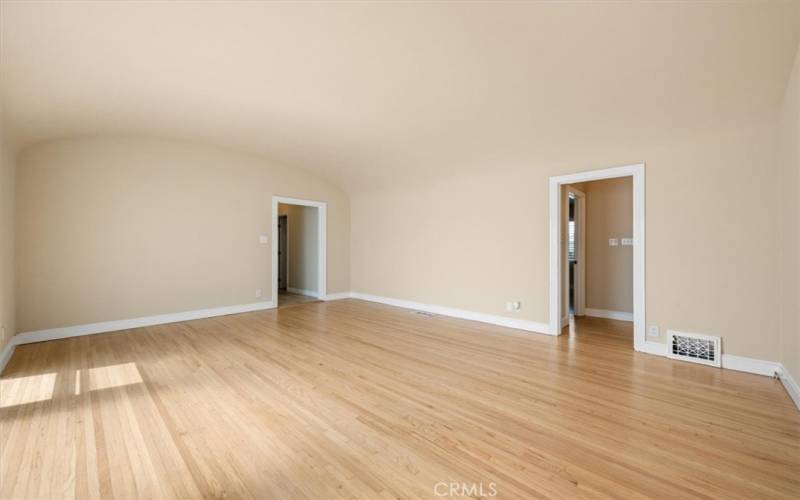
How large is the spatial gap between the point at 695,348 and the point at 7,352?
7333mm

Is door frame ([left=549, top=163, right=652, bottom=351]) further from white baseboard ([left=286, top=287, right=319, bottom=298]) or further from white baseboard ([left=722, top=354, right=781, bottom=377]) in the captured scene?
white baseboard ([left=286, top=287, right=319, bottom=298])

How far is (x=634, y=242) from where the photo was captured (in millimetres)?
4020

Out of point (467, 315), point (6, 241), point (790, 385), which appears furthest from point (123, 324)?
point (790, 385)

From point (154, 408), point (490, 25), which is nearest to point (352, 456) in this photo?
point (154, 408)

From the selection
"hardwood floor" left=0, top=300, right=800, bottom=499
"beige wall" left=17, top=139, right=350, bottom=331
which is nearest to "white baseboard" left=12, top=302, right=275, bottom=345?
"beige wall" left=17, top=139, right=350, bottom=331

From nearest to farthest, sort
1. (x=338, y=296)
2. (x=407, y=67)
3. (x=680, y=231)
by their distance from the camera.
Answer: (x=407, y=67), (x=680, y=231), (x=338, y=296)

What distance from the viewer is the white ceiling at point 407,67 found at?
7.78 feet

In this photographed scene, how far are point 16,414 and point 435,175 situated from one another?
541cm

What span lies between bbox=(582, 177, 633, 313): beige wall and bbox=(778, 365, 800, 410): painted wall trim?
2.67 meters

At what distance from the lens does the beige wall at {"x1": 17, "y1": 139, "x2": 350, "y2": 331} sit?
14.8 feet

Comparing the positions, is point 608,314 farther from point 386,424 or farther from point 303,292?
point 303,292

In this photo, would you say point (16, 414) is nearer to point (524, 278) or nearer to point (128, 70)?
point (128, 70)

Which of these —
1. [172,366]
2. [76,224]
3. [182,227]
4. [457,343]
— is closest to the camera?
[172,366]

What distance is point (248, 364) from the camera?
3.51m
